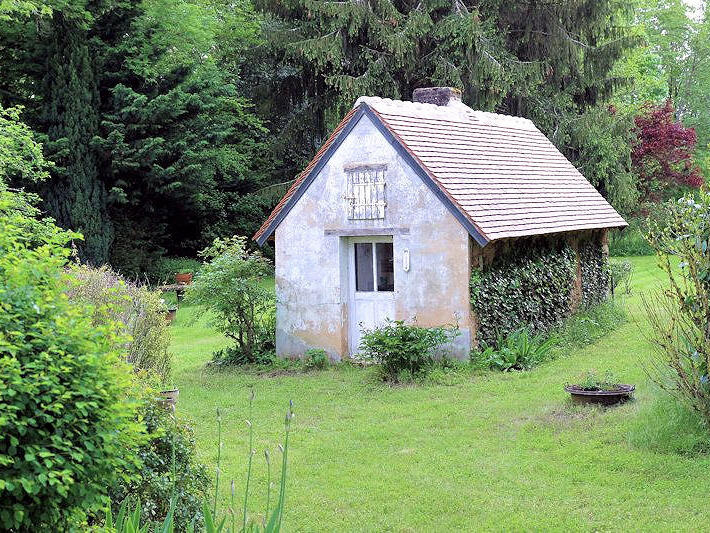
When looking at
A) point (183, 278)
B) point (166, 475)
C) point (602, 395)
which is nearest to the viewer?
Result: point (166, 475)

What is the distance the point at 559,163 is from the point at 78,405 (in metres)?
18.1

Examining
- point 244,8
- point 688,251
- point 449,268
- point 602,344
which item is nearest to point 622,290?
point 602,344

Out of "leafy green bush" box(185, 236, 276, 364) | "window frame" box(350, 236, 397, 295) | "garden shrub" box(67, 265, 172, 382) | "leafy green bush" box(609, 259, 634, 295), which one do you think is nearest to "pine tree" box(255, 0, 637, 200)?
"leafy green bush" box(609, 259, 634, 295)

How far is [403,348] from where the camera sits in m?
14.1

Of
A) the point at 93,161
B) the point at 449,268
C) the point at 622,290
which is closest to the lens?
the point at 449,268

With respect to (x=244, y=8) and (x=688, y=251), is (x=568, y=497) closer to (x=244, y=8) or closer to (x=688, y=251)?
(x=688, y=251)

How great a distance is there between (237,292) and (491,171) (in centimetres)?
540

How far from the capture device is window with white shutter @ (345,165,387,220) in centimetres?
1569

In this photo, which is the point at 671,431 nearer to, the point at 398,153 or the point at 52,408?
the point at 52,408

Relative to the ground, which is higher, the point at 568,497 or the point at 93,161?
the point at 93,161

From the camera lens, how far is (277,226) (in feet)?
Answer: 54.5

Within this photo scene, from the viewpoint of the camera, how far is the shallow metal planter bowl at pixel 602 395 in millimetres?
11539

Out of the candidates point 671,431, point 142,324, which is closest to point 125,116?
point 142,324

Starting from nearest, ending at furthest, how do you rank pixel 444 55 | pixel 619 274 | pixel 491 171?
pixel 491 171
pixel 619 274
pixel 444 55
